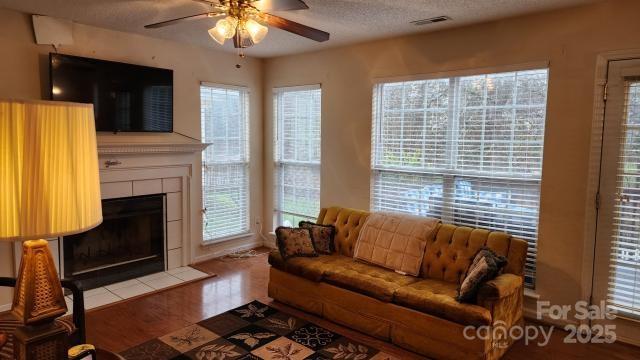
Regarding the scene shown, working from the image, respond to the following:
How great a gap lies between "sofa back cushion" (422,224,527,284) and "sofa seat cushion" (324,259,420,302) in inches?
8.2

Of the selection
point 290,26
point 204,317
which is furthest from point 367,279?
point 290,26

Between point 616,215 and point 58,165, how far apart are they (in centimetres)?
369

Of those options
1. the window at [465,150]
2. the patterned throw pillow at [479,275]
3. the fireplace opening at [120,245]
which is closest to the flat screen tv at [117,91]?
the fireplace opening at [120,245]

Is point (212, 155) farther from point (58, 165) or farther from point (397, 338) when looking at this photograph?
point (58, 165)

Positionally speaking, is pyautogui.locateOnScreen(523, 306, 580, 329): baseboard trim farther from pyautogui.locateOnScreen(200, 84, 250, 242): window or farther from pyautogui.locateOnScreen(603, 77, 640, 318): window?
pyautogui.locateOnScreen(200, 84, 250, 242): window

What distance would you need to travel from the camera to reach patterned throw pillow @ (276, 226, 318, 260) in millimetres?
3941

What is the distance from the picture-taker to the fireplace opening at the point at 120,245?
4.23 metres

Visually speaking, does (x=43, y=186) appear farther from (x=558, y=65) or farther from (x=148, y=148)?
(x=558, y=65)

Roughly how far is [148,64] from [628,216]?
4.66 meters

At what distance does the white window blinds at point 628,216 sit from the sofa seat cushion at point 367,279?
60.4 inches

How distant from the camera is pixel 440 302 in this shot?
9.77 ft

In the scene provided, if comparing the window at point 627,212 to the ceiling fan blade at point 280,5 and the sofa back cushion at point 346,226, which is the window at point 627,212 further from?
the ceiling fan blade at point 280,5

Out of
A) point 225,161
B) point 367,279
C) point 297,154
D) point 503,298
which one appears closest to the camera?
point 503,298


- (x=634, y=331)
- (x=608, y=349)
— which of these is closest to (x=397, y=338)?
(x=608, y=349)
